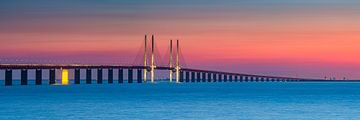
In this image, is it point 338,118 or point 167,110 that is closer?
point 338,118

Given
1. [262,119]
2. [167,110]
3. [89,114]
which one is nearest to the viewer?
[262,119]

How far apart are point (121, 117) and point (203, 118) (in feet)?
20.9

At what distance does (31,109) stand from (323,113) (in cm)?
2511

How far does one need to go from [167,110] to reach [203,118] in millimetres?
11935

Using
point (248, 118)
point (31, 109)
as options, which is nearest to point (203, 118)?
point (248, 118)

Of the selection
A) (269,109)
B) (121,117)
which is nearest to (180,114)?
(121,117)

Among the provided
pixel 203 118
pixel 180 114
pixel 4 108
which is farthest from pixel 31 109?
pixel 203 118

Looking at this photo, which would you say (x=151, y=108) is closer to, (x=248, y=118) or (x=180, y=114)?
(x=180, y=114)

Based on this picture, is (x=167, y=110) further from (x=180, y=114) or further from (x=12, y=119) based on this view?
(x=12, y=119)

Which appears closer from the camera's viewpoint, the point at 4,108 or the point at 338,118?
the point at 338,118

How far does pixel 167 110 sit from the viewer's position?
72.1m

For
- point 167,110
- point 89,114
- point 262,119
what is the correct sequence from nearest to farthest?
1. point 262,119
2. point 89,114
3. point 167,110

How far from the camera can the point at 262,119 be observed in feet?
198

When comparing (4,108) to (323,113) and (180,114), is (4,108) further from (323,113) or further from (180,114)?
(323,113)
